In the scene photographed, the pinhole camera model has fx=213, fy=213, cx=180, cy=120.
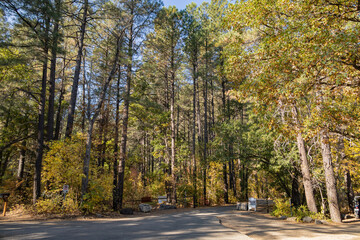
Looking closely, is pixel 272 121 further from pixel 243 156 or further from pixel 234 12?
pixel 243 156

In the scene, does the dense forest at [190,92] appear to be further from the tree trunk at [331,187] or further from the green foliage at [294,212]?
the green foliage at [294,212]

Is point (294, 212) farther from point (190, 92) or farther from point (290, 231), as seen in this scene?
point (190, 92)

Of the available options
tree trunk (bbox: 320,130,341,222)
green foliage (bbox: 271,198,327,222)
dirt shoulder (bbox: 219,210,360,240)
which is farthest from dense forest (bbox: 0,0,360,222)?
dirt shoulder (bbox: 219,210,360,240)

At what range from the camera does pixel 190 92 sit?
26.3 metres

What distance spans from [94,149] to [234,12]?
36.7ft

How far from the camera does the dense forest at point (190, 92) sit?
21.1ft


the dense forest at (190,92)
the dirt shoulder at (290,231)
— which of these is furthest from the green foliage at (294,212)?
the dirt shoulder at (290,231)

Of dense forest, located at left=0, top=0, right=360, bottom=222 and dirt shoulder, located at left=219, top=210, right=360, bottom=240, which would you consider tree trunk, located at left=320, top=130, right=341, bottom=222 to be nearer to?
dense forest, located at left=0, top=0, right=360, bottom=222

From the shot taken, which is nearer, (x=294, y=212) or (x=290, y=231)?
(x=290, y=231)

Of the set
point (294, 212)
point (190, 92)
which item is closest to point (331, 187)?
point (294, 212)

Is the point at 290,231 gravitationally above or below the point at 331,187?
below

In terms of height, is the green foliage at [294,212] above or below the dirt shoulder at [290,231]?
below

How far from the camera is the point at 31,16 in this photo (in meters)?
11.8

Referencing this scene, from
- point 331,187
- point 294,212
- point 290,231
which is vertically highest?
point 331,187
